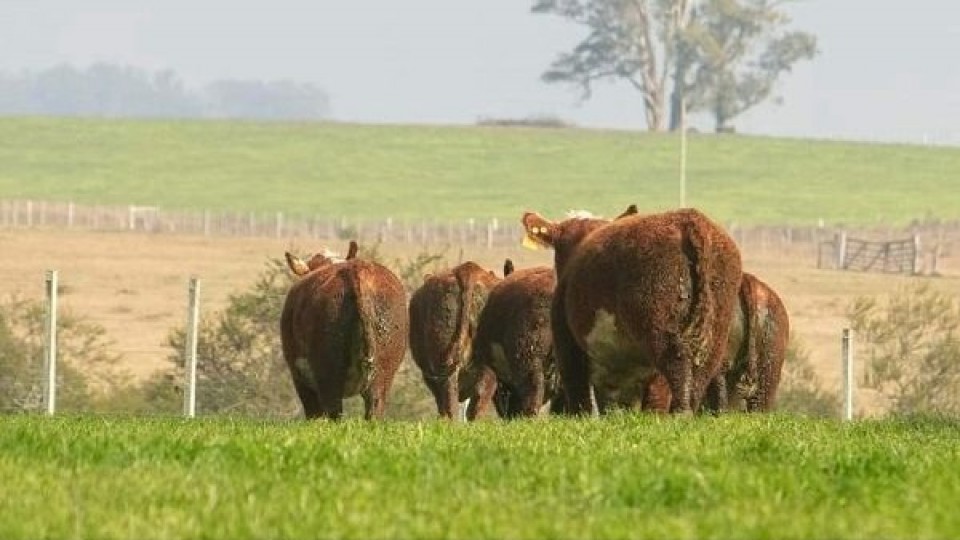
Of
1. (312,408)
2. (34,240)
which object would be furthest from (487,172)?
(312,408)

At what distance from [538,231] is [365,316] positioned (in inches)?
68.8

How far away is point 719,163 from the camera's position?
395 ft

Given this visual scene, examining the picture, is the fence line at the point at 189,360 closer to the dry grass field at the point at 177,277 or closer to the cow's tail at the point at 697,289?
the cow's tail at the point at 697,289

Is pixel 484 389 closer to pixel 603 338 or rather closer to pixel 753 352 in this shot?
pixel 753 352

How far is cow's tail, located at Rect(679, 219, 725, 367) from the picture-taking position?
18547mm

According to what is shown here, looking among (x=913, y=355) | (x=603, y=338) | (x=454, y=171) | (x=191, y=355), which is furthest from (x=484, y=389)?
(x=454, y=171)

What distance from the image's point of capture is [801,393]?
4181 centimetres

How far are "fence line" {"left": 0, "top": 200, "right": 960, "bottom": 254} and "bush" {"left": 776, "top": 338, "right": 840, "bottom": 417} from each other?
134ft

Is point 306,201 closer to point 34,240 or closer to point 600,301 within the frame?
point 34,240

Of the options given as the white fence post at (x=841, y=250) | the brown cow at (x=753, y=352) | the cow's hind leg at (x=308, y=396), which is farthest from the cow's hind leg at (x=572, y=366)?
the white fence post at (x=841, y=250)

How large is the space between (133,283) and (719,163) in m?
57.3

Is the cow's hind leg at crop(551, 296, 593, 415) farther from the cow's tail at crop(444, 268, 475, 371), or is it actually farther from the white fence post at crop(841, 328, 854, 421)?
the white fence post at crop(841, 328, 854, 421)

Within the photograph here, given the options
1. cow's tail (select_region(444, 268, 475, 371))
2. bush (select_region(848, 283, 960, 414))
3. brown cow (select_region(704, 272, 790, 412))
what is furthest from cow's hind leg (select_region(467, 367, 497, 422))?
bush (select_region(848, 283, 960, 414))

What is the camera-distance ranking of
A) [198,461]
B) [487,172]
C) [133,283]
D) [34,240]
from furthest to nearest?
[487,172], [34,240], [133,283], [198,461]
